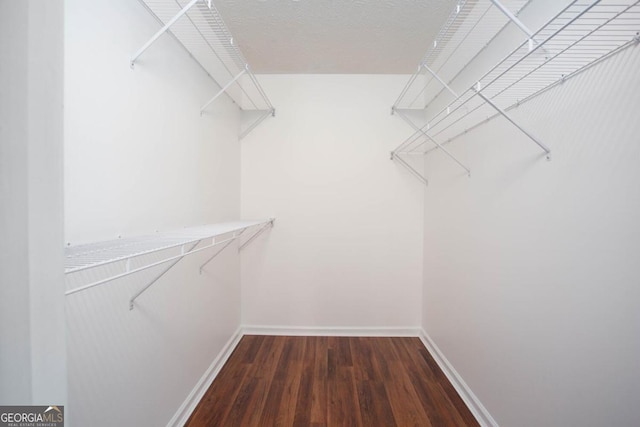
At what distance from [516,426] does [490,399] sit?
19 cm

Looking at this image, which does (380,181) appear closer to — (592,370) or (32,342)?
(592,370)

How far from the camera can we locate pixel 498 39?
1333 millimetres

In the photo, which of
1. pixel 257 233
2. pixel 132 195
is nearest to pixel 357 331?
pixel 257 233

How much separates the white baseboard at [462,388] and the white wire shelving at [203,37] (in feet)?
7.83

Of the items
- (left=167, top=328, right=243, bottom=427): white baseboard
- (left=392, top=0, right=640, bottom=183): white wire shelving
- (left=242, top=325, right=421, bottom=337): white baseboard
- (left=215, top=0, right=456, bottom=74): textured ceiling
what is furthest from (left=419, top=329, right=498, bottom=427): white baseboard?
(left=215, top=0, right=456, bottom=74): textured ceiling

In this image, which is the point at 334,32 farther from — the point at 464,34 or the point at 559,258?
the point at 559,258

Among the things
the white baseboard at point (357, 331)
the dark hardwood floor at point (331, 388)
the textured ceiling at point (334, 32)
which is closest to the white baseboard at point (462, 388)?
the dark hardwood floor at point (331, 388)

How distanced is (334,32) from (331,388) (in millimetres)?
2469

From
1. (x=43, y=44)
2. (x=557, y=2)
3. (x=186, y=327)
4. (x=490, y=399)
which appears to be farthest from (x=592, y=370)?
(x=186, y=327)

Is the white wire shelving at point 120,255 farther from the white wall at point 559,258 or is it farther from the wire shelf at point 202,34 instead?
the white wall at point 559,258

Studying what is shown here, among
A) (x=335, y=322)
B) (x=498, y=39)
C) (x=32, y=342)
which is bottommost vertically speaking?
(x=335, y=322)

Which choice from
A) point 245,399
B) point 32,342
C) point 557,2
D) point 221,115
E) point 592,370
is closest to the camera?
point 32,342

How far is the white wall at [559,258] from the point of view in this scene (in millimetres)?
757

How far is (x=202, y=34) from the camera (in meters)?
1.32
